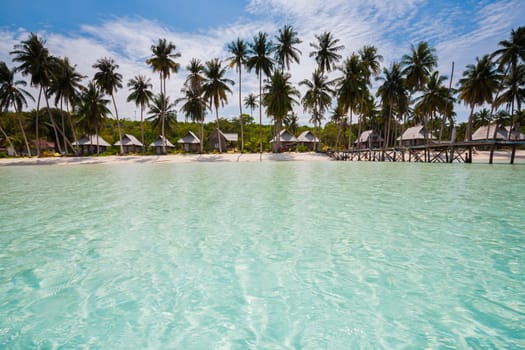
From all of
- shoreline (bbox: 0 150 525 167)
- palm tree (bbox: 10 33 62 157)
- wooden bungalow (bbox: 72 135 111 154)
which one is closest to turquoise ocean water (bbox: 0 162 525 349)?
shoreline (bbox: 0 150 525 167)

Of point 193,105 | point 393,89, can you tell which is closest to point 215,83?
point 193,105

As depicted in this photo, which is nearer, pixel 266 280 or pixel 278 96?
pixel 266 280

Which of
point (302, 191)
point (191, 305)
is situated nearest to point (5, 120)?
point (302, 191)

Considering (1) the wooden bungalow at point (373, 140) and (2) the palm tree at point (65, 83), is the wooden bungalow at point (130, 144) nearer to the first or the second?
(2) the palm tree at point (65, 83)

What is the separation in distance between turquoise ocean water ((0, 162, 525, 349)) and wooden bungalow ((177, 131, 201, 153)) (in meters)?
45.1

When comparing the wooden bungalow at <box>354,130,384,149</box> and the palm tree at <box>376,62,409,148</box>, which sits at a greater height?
the palm tree at <box>376,62,409,148</box>

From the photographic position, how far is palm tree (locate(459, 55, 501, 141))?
36312mm

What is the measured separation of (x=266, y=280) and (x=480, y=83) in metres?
46.7

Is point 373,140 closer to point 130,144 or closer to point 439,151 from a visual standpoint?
point 439,151

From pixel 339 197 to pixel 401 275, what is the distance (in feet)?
16.7

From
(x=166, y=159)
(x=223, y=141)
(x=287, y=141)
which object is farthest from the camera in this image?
(x=223, y=141)

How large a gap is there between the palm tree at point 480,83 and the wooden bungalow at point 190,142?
142 ft

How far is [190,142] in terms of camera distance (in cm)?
5022

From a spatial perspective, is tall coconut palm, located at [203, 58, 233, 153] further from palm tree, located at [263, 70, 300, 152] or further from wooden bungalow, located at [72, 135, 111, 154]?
wooden bungalow, located at [72, 135, 111, 154]
